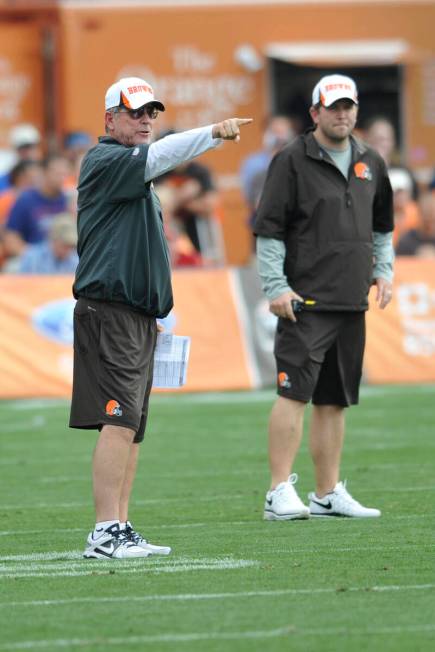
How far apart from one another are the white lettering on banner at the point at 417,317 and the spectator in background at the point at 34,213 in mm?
3609

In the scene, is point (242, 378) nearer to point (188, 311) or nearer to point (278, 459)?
point (188, 311)

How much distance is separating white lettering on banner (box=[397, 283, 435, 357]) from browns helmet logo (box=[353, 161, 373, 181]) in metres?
7.32

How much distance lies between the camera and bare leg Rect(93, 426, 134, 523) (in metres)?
7.54

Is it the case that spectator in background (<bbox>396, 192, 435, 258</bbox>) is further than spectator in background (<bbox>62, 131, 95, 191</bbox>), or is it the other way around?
spectator in background (<bbox>62, 131, 95, 191</bbox>)

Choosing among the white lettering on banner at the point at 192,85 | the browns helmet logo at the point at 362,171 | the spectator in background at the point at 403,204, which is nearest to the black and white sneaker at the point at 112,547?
the browns helmet logo at the point at 362,171

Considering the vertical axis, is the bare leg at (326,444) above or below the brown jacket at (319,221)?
below

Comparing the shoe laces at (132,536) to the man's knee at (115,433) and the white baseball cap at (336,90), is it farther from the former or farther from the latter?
the white baseball cap at (336,90)

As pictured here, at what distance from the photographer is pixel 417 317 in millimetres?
16250

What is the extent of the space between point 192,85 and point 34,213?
131 inches

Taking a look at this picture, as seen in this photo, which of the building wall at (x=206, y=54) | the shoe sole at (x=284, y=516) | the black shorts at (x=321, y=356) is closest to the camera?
the shoe sole at (x=284, y=516)

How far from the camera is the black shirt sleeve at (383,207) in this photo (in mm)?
9102

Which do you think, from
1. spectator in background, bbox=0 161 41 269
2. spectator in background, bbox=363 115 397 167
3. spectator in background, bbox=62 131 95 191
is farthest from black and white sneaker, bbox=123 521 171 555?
spectator in background, bbox=363 115 397 167

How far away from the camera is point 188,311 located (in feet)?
52.4

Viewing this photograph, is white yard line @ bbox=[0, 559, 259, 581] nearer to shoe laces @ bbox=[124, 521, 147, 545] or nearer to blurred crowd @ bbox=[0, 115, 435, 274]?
shoe laces @ bbox=[124, 521, 147, 545]
